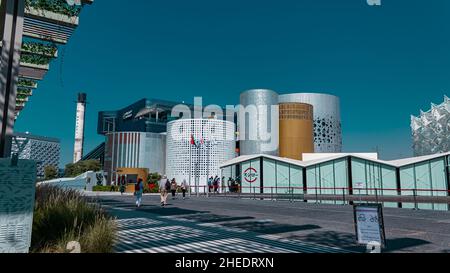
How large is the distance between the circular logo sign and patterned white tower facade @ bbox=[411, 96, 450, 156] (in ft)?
240

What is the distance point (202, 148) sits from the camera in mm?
77000

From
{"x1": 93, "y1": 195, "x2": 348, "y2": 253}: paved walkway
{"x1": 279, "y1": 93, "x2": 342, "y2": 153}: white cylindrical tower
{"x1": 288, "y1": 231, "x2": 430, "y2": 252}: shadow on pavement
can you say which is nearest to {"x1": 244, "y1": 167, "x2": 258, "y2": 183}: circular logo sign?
{"x1": 93, "y1": 195, "x2": 348, "y2": 253}: paved walkway

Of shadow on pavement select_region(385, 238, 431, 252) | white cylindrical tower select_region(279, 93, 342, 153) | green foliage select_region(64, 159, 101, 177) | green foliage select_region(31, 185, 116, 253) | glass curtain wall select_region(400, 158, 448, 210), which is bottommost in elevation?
shadow on pavement select_region(385, 238, 431, 252)

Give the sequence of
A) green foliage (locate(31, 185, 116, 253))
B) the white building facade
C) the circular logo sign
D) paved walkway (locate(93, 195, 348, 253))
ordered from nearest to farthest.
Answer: green foliage (locate(31, 185, 116, 253)) → paved walkway (locate(93, 195, 348, 253)) → the circular logo sign → the white building facade

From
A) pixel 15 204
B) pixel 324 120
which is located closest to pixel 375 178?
pixel 15 204

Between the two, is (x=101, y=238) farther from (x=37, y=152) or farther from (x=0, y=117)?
(x=37, y=152)

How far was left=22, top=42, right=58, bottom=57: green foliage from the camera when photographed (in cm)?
1295

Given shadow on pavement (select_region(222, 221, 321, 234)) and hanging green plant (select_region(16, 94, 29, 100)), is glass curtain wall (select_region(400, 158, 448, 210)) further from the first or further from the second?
hanging green plant (select_region(16, 94, 29, 100))

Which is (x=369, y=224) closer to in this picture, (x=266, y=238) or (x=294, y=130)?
(x=266, y=238)

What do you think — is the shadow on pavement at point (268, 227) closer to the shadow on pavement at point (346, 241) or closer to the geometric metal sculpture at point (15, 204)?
the shadow on pavement at point (346, 241)

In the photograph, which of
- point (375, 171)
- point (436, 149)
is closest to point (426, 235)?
point (375, 171)

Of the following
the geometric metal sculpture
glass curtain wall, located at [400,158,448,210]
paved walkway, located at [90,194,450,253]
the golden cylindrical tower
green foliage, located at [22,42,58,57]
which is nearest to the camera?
the geometric metal sculpture

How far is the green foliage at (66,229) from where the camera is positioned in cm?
558

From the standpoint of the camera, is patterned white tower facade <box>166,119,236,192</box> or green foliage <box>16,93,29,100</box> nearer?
green foliage <box>16,93,29,100</box>
